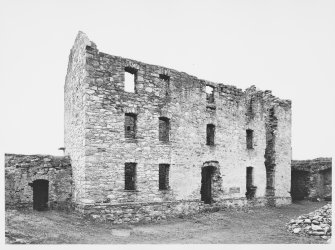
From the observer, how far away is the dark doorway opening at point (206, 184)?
67.0 feet

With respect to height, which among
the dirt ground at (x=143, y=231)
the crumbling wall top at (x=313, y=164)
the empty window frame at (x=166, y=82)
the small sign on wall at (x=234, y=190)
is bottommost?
the dirt ground at (x=143, y=231)

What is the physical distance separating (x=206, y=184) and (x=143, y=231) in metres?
7.29

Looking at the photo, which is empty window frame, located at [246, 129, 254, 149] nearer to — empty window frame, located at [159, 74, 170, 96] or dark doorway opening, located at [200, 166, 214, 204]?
dark doorway opening, located at [200, 166, 214, 204]

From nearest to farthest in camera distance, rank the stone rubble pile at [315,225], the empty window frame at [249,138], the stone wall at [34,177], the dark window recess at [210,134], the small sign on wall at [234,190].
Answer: the stone rubble pile at [315,225] → the stone wall at [34,177] → the dark window recess at [210,134] → the small sign on wall at [234,190] → the empty window frame at [249,138]

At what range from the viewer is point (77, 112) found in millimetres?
16766

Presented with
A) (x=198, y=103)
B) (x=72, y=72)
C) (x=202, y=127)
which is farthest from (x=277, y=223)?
(x=72, y=72)

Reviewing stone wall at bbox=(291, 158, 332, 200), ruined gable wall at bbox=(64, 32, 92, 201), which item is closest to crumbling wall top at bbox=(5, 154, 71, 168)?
ruined gable wall at bbox=(64, 32, 92, 201)

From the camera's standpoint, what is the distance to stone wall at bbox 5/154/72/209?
1543cm

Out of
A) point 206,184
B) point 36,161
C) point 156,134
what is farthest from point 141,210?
point 206,184

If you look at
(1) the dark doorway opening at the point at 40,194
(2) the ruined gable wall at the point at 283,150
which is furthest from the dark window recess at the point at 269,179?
(1) the dark doorway opening at the point at 40,194

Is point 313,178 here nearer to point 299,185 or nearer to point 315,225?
point 299,185

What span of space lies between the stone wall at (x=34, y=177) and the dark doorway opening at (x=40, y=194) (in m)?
0.68

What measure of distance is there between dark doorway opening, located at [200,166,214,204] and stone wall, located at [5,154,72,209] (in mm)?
8345

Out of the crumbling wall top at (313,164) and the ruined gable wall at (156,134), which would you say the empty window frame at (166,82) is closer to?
the ruined gable wall at (156,134)
